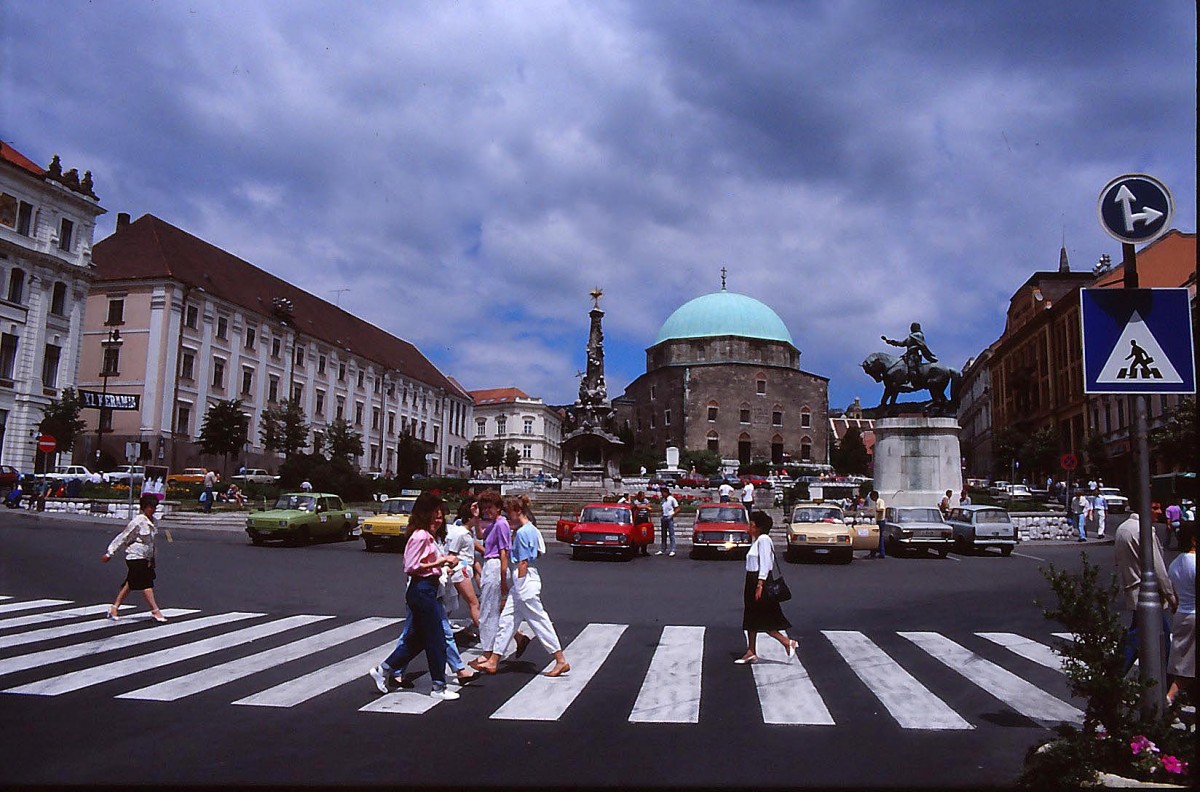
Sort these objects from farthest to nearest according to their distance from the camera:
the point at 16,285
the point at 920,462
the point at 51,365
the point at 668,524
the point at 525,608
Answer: the point at 51,365 < the point at 16,285 < the point at 920,462 < the point at 668,524 < the point at 525,608

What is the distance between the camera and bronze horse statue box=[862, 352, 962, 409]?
33625 mm

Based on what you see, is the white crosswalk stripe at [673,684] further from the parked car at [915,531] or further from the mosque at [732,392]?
the mosque at [732,392]

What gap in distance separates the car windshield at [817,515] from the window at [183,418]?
44.8 metres

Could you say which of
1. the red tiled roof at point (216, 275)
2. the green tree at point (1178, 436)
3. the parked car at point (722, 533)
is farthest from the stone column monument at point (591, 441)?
the red tiled roof at point (216, 275)

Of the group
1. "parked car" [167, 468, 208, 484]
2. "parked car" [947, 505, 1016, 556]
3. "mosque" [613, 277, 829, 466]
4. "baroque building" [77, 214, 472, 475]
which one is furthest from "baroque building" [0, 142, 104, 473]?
"mosque" [613, 277, 829, 466]

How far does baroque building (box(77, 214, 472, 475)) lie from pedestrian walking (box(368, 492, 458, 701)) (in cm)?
4232


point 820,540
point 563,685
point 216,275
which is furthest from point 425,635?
point 216,275

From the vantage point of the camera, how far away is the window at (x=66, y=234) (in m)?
49.3

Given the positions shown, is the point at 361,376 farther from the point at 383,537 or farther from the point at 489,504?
the point at 489,504

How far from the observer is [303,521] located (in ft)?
83.3

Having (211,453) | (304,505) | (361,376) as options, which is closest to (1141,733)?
(304,505)

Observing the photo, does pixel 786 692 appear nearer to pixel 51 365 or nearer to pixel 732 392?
pixel 51 365

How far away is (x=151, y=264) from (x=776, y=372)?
64.7 metres

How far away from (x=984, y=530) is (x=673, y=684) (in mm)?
19271
